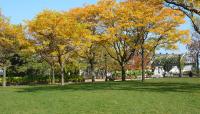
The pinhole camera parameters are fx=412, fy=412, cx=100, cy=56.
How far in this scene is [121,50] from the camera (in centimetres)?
4938

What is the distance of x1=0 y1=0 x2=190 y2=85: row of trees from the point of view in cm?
4191

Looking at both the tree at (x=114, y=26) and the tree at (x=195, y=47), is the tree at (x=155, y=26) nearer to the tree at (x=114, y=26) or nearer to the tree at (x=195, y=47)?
the tree at (x=114, y=26)

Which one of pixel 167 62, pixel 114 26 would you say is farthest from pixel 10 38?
pixel 167 62

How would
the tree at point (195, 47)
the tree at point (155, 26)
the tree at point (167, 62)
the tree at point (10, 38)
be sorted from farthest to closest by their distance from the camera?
the tree at point (167, 62)
the tree at point (195, 47)
the tree at point (10, 38)
the tree at point (155, 26)

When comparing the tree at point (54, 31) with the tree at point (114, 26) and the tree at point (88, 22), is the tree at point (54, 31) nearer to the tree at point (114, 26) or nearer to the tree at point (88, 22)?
the tree at point (88, 22)

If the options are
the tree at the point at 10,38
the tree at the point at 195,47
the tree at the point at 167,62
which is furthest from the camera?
the tree at the point at 167,62

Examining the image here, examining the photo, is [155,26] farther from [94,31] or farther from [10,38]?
[10,38]

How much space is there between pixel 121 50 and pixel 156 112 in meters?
36.3

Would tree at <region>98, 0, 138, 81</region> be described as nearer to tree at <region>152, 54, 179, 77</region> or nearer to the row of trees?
the row of trees

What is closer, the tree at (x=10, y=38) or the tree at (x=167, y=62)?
the tree at (x=10, y=38)

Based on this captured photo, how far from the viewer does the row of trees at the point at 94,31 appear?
41.9 meters

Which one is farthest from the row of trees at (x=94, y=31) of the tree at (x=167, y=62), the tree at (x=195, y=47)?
the tree at (x=167, y=62)

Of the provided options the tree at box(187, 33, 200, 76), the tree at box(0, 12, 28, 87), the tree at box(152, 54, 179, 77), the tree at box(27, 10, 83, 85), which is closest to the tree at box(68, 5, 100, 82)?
the tree at box(27, 10, 83, 85)

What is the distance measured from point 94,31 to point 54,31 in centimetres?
678
